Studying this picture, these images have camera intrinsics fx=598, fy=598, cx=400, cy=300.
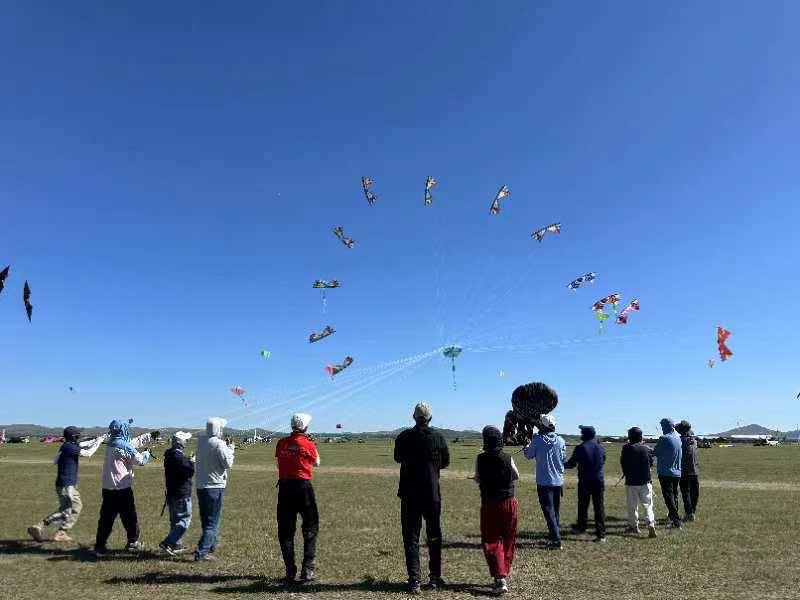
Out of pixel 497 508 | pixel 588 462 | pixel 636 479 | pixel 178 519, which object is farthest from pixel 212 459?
pixel 636 479

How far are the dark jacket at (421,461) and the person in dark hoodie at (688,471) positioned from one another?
848 centimetres

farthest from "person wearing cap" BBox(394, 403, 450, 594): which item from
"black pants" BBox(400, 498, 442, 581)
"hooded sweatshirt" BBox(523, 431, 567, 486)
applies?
"hooded sweatshirt" BBox(523, 431, 567, 486)

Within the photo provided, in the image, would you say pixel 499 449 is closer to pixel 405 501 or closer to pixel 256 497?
pixel 405 501

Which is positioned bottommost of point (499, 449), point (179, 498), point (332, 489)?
point (332, 489)

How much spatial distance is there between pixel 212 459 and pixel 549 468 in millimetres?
6117

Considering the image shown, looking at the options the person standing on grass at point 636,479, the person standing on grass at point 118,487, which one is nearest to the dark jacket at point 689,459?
the person standing on grass at point 636,479

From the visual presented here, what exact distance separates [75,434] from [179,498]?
9.78 ft

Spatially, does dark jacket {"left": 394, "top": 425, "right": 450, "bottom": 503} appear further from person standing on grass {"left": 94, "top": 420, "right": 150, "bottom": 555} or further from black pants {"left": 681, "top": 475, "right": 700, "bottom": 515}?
black pants {"left": 681, "top": 475, "right": 700, "bottom": 515}

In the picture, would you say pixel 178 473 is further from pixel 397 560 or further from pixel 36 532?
pixel 397 560

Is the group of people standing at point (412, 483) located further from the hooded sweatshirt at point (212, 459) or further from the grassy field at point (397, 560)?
the grassy field at point (397, 560)

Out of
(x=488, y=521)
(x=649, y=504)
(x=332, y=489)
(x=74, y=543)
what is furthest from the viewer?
(x=332, y=489)

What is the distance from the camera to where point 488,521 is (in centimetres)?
809

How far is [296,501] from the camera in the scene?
8.49 m

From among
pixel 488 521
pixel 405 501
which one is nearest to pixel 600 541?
pixel 488 521
